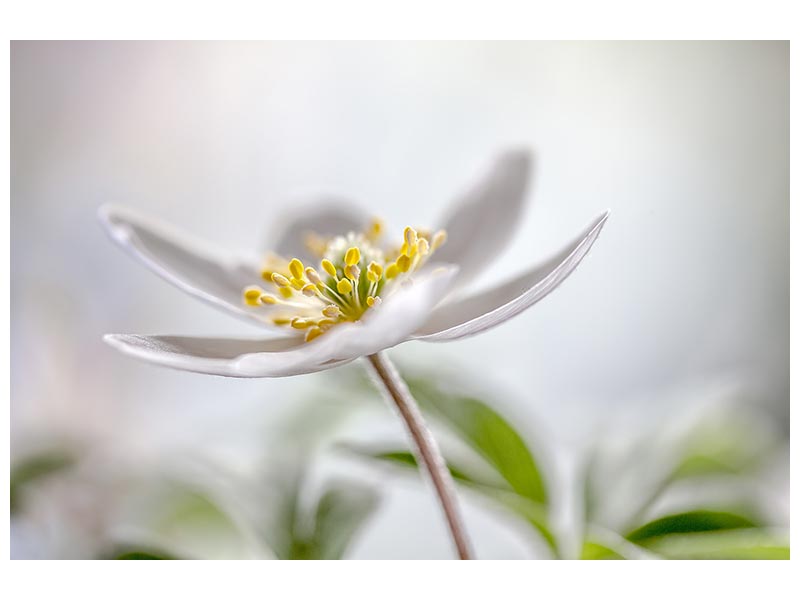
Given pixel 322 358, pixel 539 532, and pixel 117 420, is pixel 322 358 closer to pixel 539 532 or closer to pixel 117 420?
pixel 539 532

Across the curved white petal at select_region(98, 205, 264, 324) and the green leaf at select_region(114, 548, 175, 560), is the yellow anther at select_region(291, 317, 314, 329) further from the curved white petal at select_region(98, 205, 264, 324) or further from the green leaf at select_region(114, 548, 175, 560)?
the green leaf at select_region(114, 548, 175, 560)

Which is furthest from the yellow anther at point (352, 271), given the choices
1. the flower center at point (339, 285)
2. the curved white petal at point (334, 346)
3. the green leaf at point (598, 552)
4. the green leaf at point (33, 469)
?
the green leaf at point (33, 469)

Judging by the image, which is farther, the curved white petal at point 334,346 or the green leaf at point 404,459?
the green leaf at point 404,459

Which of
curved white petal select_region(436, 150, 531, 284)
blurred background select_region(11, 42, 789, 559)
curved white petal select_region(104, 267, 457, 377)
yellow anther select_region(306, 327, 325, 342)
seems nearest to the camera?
curved white petal select_region(104, 267, 457, 377)

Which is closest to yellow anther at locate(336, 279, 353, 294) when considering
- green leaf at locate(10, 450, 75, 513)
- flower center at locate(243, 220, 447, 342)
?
flower center at locate(243, 220, 447, 342)

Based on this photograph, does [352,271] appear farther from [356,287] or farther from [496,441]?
[496,441]

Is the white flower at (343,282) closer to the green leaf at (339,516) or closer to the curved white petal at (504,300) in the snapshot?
the curved white petal at (504,300)


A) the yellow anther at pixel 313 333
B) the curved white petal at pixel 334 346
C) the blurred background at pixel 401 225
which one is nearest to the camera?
the curved white petal at pixel 334 346

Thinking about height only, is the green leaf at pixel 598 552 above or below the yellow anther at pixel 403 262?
below
